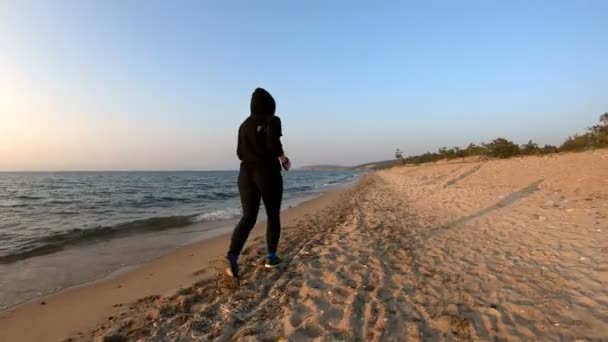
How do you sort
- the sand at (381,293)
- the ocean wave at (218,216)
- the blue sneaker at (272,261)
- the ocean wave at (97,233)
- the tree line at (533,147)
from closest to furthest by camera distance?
the sand at (381,293) < the blue sneaker at (272,261) < the ocean wave at (97,233) < the ocean wave at (218,216) < the tree line at (533,147)

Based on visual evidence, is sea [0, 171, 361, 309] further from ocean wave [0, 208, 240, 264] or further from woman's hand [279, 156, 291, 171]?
woman's hand [279, 156, 291, 171]

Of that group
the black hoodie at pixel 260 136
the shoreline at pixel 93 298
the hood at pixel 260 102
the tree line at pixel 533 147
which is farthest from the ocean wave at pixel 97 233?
the tree line at pixel 533 147

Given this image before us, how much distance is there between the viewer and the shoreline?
3.31 metres

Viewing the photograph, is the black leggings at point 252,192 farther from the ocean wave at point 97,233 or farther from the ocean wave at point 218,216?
the ocean wave at point 218,216

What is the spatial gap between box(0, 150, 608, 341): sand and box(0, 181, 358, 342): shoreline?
0.9 inches

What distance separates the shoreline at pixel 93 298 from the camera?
130 inches

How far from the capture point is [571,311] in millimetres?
2822

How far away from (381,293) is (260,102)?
7.55ft

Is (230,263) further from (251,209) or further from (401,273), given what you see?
(401,273)

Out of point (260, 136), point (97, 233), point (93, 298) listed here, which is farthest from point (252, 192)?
point (97, 233)

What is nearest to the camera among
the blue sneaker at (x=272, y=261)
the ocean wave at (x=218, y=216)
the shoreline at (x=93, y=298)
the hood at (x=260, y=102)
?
the shoreline at (x=93, y=298)

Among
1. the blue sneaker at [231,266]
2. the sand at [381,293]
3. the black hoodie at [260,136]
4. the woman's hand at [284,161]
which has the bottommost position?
the sand at [381,293]

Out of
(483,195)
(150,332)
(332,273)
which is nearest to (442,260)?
(332,273)

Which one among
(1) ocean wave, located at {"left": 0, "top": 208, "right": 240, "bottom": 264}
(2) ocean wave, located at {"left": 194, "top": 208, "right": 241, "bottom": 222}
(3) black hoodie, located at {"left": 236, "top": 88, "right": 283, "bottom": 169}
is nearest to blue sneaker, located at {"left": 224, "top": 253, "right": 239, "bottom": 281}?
(3) black hoodie, located at {"left": 236, "top": 88, "right": 283, "bottom": 169}
